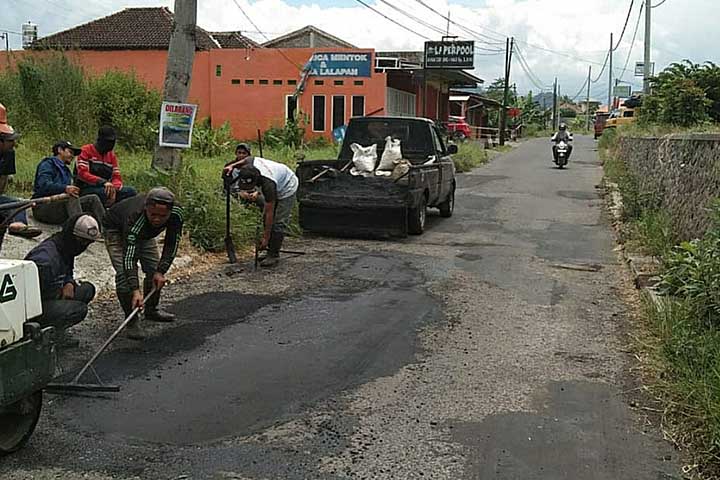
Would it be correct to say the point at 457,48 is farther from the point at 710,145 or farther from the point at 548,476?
the point at 548,476

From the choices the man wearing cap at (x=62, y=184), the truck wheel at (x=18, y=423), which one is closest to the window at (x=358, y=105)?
the man wearing cap at (x=62, y=184)

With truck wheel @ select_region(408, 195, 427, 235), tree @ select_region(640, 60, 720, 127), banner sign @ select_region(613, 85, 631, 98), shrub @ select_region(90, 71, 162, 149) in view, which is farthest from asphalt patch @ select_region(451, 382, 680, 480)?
banner sign @ select_region(613, 85, 631, 98)

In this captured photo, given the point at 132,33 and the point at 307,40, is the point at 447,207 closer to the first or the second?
the point at 132,33

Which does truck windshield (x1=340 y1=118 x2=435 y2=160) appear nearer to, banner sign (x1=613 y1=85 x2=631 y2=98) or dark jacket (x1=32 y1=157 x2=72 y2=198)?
dark jacket (x1=32 y1=157 x2=72 y2=198)

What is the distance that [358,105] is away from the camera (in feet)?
106

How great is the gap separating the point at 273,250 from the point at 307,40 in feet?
135

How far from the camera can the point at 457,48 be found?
121 ft

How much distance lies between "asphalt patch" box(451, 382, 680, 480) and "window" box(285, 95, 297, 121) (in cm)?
2782

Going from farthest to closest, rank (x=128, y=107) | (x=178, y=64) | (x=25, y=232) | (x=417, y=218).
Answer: (x=128, y=107)
(x=417, y=218)
(x=178, y=64)
(x=25, y=232)

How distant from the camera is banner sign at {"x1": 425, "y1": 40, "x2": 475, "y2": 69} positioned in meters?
35.6

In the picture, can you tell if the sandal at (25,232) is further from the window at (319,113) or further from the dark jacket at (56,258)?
the window at (319,113)

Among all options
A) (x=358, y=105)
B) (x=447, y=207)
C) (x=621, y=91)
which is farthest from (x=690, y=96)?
(x=621, y=91)

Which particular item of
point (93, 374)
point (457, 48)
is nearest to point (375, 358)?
point (93, 374)

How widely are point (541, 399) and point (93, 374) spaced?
3.16 m
